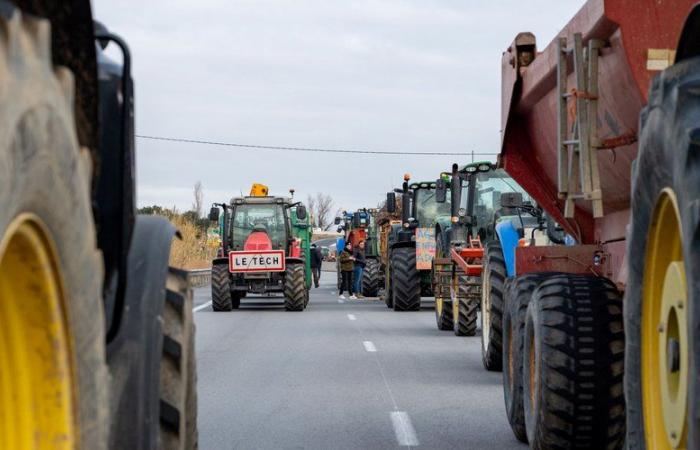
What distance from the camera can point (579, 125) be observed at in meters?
7.52

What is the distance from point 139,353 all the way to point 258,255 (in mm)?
24993

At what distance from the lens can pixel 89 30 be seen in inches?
134

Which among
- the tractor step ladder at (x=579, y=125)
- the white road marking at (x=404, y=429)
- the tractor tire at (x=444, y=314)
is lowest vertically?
the white road marking at (x=404, y=429)

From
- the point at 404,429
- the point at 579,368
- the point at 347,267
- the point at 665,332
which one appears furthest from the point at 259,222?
the point at 665,332

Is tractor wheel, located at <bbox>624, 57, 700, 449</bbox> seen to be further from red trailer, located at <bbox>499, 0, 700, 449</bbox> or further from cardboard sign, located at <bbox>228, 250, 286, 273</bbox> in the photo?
cardboard sign, located at <bbox>228, 250, 286, 273</bbox>

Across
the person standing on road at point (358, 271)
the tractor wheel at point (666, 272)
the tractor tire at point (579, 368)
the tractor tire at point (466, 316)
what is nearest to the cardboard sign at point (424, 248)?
the tractor tire at point (466, 316)

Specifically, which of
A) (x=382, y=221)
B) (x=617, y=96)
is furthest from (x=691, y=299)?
(x=382, y=221)

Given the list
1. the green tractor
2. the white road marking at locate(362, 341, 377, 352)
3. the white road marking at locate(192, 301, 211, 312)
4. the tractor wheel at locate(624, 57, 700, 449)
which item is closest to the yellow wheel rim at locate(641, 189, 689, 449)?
the tractor wheel at locate(624, 57, 700, 449)

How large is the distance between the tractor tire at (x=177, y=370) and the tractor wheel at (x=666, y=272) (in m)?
1.58

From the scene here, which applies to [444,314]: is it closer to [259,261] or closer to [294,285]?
[294,285]

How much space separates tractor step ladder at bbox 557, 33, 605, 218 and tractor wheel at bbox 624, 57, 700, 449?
2.44 meters

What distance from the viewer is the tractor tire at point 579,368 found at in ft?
24.2

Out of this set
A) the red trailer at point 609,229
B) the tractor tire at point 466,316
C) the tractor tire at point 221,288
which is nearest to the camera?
the red trailer at point 609,229

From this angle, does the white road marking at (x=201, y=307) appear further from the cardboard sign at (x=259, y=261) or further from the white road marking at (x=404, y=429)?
the white road marking at (x=404, y=429)
